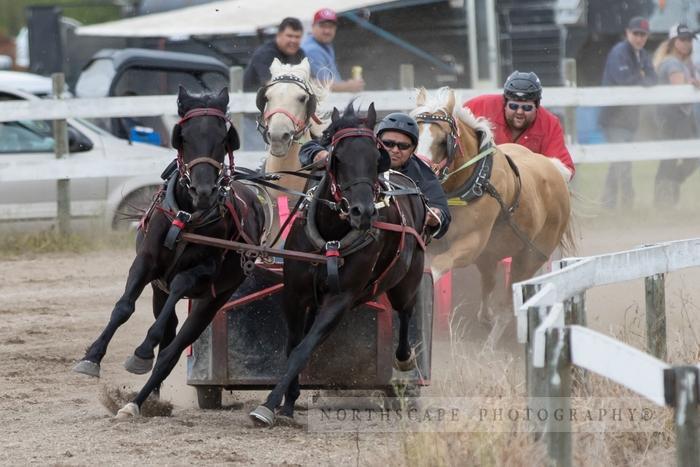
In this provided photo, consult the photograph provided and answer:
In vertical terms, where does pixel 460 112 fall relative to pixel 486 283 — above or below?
above

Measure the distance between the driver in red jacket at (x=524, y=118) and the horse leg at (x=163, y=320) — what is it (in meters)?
3.35

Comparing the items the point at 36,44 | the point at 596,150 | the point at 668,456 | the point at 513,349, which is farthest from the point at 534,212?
the point at 36,44

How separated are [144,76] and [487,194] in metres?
9.10

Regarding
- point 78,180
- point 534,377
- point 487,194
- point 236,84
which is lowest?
point 534,377

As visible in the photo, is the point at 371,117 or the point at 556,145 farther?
the point at 556,145

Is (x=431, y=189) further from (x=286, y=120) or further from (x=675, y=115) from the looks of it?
(x=675, y=115)

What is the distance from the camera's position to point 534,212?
9.09m

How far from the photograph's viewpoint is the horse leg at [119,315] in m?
6.45

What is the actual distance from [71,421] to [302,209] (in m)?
1.56

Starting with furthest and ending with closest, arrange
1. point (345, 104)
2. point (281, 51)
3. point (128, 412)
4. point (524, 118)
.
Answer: point (345, 104), point (281, 51), point (524, 118), point (128, 412)

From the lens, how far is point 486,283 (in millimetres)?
9445

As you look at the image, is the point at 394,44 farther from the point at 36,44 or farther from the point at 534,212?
the point at 534,212

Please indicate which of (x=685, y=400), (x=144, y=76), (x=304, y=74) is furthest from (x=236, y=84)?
(x=685, y=400)

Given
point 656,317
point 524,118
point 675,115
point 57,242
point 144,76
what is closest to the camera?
point 656,317
